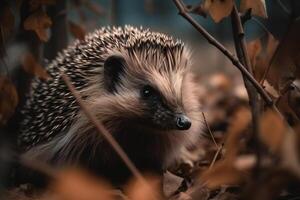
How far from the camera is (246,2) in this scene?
258 cm

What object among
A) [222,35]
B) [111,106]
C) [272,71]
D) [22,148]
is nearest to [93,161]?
[111,106]

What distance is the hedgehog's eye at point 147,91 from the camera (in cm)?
299

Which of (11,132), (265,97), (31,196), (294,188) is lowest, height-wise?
(294,188)

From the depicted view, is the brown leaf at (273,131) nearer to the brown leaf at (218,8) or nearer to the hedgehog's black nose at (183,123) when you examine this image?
the brown leaf at (218,8)

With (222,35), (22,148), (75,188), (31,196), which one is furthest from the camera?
(222,35)

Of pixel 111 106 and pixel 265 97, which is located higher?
pixel 111 106

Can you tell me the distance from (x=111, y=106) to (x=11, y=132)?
0.90 meters

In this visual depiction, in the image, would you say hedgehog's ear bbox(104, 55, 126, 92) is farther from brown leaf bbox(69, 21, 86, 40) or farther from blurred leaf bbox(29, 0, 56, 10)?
brown leaf bbox(69, 21, 86, 40)

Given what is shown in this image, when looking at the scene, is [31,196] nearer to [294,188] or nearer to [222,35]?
[294,188]

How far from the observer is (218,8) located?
100 inches

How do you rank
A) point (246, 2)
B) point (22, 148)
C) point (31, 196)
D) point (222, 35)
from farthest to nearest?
point (222, 35), point (22, 148), point (31, 196), point (246, 2)

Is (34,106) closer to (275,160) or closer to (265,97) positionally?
(265,97)

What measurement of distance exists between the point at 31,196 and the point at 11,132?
3.16 feet

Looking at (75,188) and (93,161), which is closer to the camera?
(75,188)
